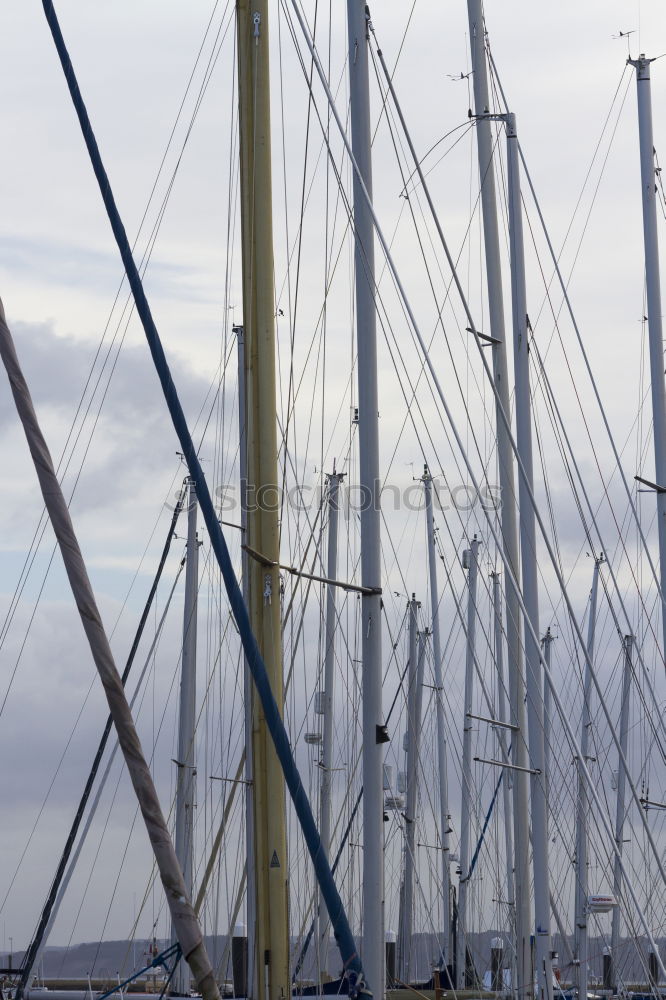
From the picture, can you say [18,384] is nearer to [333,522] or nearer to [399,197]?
[399,197]

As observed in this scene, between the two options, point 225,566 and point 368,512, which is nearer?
point 225,566

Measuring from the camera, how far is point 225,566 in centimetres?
1134

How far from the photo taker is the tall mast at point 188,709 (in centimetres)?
2723

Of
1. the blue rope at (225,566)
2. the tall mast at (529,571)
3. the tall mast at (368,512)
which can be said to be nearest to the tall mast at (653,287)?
the tall mast at (529,571)

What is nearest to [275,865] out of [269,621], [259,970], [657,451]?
[259,970]

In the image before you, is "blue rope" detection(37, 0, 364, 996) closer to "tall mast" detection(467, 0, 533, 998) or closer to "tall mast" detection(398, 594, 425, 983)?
"tall mast" detection(467, 0, 533, 998)

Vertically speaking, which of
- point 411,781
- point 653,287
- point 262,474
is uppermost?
point 653,287

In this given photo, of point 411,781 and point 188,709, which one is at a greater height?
point 411,781

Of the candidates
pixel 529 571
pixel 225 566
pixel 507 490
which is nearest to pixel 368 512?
pixel 225 566

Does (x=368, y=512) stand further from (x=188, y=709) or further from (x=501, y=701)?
(x=188, y=709)

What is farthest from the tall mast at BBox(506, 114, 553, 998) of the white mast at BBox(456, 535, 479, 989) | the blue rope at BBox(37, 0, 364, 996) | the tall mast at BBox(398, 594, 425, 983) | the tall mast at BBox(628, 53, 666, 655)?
the white mast at BBox(456, 535, 479, 989)

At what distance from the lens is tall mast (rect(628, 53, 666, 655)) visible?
22578mm

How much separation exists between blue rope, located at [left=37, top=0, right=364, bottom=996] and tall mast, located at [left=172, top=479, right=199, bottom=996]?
16.1m

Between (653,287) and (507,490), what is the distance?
7.25 m
